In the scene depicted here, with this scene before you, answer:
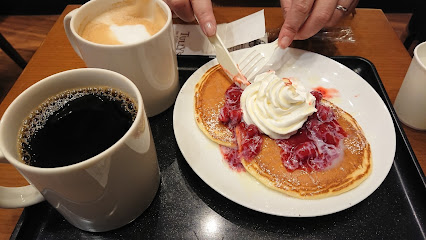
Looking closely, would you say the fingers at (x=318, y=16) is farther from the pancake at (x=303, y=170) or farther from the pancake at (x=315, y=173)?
the pancake at (x=315, y=173)

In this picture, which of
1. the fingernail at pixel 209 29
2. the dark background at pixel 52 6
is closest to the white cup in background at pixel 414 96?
the fingernail at pixel 209 29

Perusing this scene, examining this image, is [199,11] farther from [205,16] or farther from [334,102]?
[334,102]

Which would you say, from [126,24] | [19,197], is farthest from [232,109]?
[19,197]

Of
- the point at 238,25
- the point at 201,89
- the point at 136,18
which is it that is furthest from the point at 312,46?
the point at 136,18

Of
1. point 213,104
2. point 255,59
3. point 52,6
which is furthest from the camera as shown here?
point 52,6

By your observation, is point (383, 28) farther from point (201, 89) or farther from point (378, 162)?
point (201, 89)

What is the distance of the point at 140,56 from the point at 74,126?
295 mm

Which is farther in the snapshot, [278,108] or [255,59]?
[255,59]

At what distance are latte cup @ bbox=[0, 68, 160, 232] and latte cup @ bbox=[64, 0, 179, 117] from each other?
139mm

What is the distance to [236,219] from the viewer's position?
926 millimetres

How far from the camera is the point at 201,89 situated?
4.07ft

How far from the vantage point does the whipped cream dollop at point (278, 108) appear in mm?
1065

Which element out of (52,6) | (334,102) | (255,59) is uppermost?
(255,59)

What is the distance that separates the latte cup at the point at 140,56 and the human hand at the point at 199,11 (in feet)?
0.76
